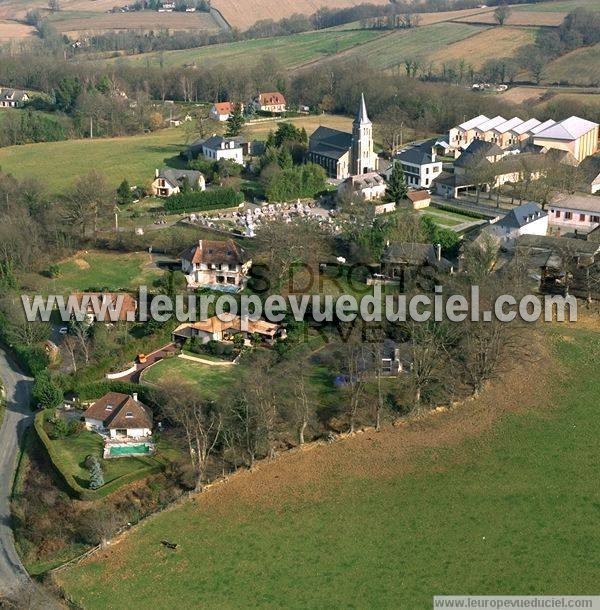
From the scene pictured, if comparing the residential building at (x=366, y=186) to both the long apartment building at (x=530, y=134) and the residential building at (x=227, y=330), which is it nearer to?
the long apartment building at (x=530, y=134)

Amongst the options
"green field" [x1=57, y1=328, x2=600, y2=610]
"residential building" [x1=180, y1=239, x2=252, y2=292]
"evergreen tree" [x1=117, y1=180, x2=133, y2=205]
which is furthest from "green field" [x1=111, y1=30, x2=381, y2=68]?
"green field" [x1=57, y1=328, x2=600, y2=610]

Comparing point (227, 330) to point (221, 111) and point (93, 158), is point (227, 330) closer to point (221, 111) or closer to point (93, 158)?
point (93, 158)

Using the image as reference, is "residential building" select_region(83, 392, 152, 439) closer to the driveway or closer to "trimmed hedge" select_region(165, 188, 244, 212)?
the driveway

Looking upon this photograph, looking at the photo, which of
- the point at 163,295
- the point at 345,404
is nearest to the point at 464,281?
the point at 345,404

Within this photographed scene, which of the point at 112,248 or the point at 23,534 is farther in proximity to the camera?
the point at 112,248

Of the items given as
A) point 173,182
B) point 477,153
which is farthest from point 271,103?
point 477,153

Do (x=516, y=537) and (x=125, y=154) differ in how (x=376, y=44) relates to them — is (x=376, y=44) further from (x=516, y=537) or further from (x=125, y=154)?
(x=516, y=537)

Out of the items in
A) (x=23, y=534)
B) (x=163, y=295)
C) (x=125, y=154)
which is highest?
(x=125, y=154)
